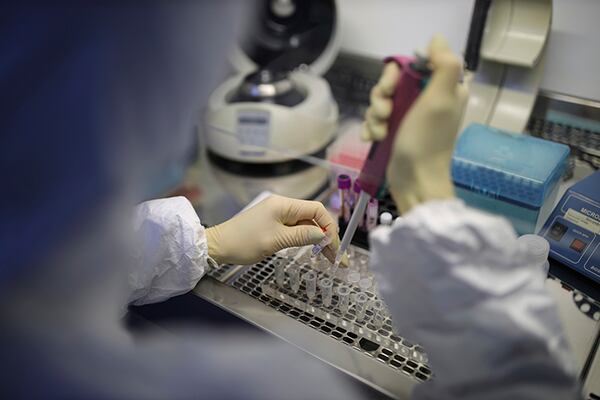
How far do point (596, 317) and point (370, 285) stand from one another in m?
0.39

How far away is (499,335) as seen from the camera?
55cm

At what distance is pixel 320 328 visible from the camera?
0.84 m

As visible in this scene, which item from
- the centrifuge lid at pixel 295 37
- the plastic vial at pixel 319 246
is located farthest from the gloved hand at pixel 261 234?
the centrifuge lid at pixel 295 37

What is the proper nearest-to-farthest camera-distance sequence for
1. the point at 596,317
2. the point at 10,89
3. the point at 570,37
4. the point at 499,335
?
the point at 10,89 → the point at 499,335 → the point at 596,317 → the point at 570,37

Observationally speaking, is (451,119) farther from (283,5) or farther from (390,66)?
(283,5)

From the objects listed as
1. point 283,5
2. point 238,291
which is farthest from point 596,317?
point 283,5

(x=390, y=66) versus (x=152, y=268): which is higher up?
(x=390, y=66)

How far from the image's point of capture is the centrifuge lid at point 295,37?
1536 millimetres

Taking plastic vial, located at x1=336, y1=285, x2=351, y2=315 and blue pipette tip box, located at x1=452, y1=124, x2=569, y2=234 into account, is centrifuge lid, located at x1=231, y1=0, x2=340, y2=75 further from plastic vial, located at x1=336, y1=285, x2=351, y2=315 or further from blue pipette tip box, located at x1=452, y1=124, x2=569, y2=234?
plastic vial, located at x1=336, y1=285, x2=351, y2=315

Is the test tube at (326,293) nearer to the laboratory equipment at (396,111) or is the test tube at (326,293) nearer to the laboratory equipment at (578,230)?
the laboratory equipment at (396,111)

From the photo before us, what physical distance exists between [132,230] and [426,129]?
1.22ft

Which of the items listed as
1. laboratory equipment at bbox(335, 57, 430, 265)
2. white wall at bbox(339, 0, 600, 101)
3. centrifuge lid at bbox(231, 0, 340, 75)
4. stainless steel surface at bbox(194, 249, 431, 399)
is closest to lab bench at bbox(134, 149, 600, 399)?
stainless steel surface at bbox(194, 249, 431, 399)

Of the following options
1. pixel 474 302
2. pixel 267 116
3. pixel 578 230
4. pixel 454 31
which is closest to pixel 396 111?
pixel 474 302

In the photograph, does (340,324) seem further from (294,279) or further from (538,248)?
(538,248)
